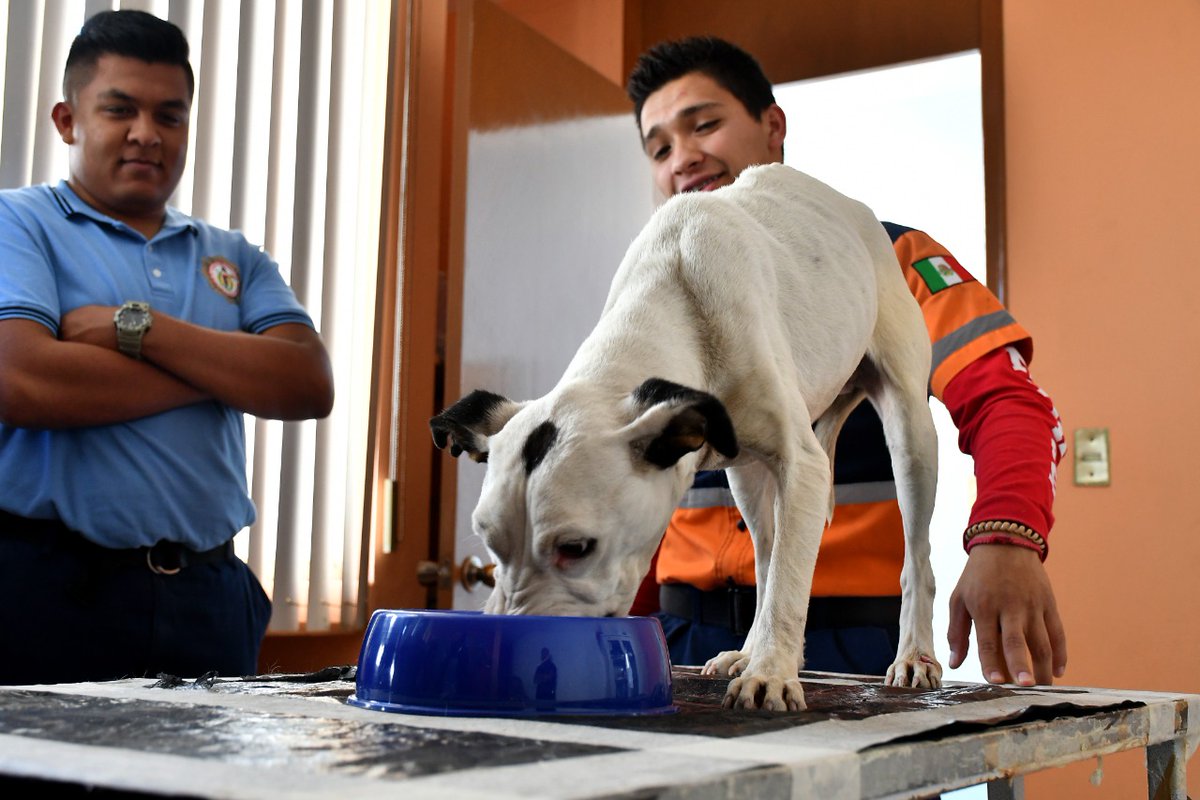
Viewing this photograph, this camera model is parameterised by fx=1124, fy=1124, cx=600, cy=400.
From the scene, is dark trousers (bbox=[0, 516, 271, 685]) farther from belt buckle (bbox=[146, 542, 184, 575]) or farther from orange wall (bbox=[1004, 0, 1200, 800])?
orange wall (bbox=[1004, 0, 1200, 800])

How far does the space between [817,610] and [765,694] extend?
3.24 ft

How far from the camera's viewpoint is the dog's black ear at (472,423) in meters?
1.36

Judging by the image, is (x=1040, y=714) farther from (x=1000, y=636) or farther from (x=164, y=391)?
(x=164, y=391)

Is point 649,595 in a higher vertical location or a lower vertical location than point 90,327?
lower

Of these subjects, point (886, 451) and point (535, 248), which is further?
point (535, 248)

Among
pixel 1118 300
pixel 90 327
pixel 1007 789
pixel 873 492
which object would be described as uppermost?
pixel 1118 300

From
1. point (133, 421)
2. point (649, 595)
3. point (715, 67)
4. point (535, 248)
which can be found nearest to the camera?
point (133, 421)

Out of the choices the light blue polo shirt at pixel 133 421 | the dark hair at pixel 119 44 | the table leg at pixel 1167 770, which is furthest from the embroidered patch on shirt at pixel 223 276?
the table leg at pixel 1167 770

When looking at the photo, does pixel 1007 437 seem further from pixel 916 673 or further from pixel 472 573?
pixel 472 573

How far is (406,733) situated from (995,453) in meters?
1.15

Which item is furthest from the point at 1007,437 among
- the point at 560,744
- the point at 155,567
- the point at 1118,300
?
the point at 1118,300

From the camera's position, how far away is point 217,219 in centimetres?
286

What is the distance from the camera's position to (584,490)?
1.18m

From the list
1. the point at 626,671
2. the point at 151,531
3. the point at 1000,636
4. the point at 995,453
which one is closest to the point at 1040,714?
the point at 626,671
